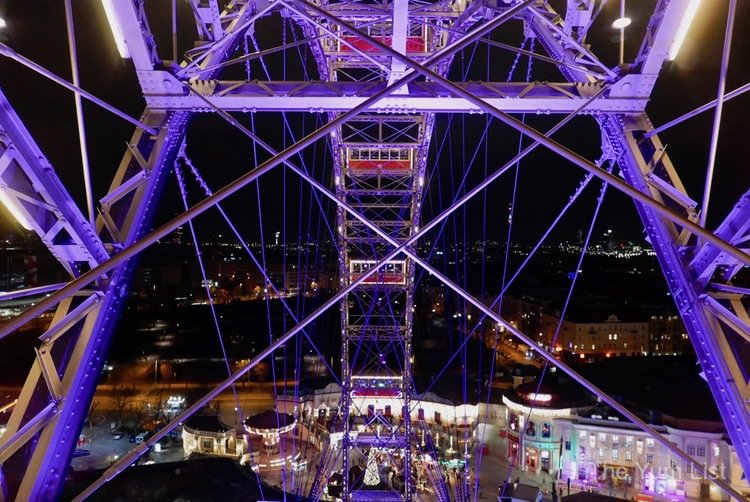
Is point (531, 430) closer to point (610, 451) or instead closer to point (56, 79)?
point (610, 451)

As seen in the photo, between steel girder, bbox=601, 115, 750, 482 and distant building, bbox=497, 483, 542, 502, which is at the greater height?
steel girder, bbox=601, 115, 750, 482

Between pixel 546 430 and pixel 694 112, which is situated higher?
pixel 694 112

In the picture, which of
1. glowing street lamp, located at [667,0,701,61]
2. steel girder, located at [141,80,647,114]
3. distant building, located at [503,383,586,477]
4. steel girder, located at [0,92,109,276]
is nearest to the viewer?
steel girder, located at [0,92,109,276]

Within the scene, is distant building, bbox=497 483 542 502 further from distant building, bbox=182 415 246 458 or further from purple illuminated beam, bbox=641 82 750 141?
purple illuminated beam, bbox=641 82 750 141

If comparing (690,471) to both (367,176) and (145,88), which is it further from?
(145,88)

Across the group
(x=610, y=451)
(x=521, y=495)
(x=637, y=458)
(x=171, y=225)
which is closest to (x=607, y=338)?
(x=610, y=451)

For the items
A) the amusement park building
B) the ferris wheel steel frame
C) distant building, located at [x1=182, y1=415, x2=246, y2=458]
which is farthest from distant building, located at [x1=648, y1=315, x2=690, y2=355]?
the ferris wheel steel frame

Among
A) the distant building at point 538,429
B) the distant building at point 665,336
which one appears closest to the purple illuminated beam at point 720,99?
the distant building at point 538,429

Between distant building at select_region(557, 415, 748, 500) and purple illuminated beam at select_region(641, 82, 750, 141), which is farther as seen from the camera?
distant building at select_region(557, 415, 748, 500)

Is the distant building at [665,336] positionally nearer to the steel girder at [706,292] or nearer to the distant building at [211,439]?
the distant building at [211,439]
